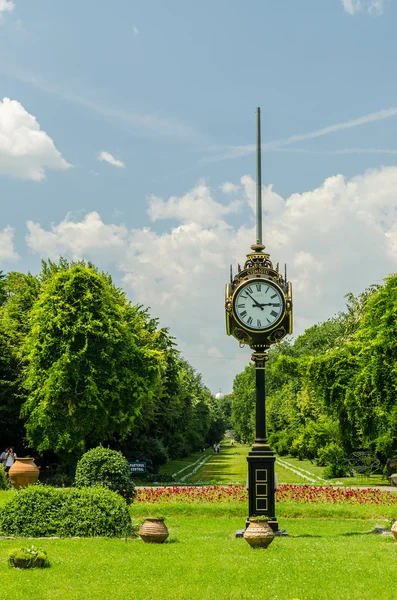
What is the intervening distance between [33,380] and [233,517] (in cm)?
1518

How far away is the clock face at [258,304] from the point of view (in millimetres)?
16125

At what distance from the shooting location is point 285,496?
22.7 metres

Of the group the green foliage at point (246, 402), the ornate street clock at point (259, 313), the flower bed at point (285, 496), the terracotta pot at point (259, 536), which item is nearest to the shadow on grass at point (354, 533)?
the ornate street clock at point (259, 313)

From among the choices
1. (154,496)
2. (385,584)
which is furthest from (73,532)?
(154,496)

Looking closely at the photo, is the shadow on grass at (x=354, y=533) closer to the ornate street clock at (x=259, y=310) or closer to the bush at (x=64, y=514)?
the ornate street clock at (x=259, y=310)

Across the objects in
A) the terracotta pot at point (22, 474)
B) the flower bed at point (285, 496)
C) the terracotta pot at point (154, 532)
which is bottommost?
the terracotta pot at point (154, 532)

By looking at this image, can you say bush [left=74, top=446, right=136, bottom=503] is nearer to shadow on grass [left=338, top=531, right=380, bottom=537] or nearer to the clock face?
the clock face

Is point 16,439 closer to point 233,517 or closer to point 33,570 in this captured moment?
point 233,517

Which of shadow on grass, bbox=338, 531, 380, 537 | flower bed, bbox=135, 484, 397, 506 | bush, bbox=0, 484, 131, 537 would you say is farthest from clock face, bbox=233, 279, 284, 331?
flower bed, bbox=135, 484, 397, 506

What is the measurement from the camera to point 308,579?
33.7 feet

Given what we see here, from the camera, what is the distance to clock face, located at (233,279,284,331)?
16125 millimetres

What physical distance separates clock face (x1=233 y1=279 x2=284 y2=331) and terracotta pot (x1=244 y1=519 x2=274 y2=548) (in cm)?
477

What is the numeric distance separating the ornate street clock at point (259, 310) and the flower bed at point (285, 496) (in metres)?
7.93

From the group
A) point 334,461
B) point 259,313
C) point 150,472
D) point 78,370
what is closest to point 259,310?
point 259,313
